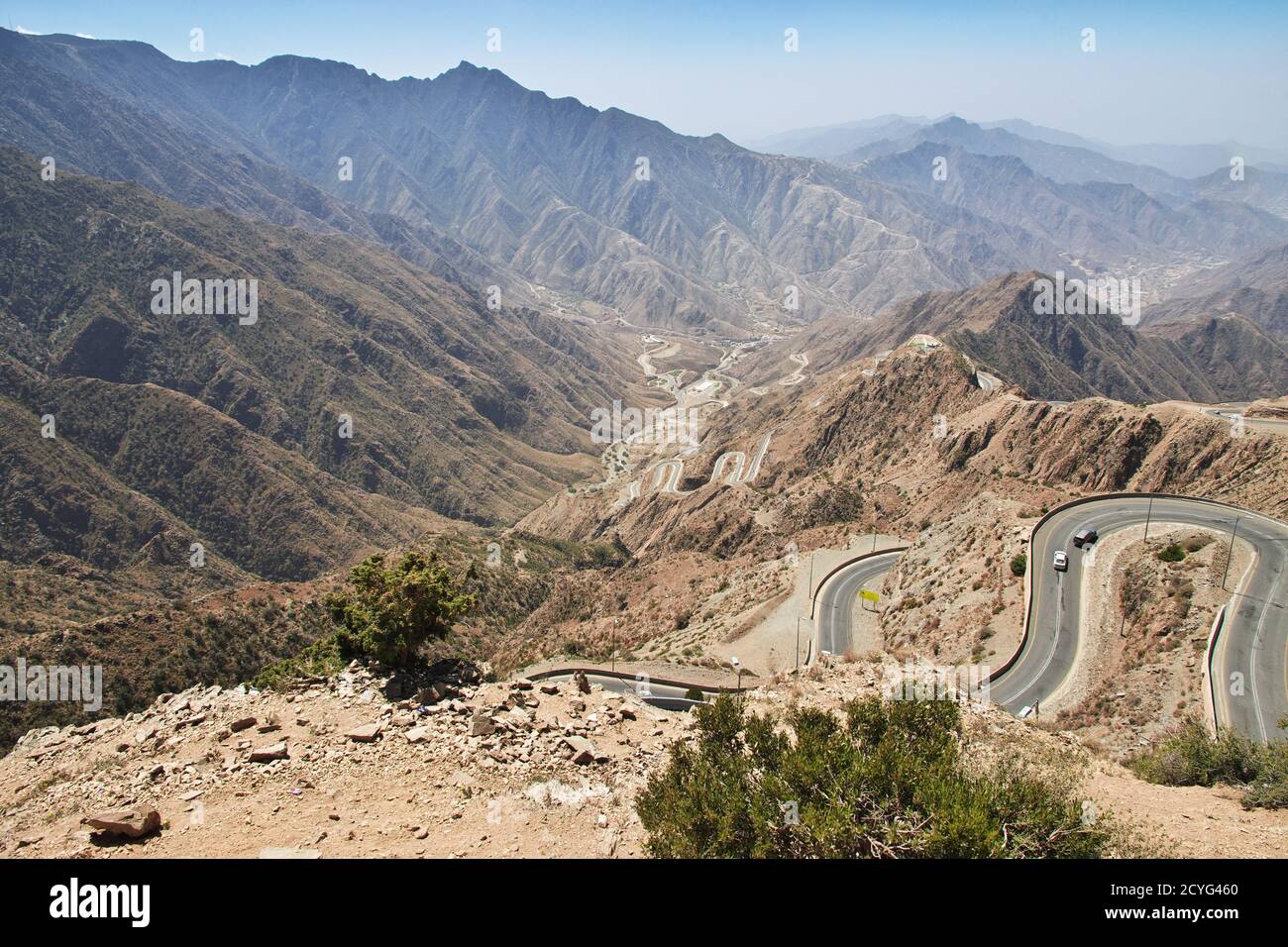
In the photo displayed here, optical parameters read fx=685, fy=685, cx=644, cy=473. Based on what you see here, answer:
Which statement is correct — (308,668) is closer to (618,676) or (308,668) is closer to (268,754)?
(268,754)

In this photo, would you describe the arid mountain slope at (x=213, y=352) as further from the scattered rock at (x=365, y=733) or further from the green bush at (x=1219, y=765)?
the green bush at (x=1219, y=765)

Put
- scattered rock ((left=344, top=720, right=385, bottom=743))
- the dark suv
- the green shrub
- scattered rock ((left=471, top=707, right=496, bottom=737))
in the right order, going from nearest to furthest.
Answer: scattered rock ((left=344, top=720, right=385, bottom=743)) < scattered rock ((left=471, top=707, right=496, bottom=737)) < the green shrub < the dark suv

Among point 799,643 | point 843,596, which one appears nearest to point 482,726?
point 799,643

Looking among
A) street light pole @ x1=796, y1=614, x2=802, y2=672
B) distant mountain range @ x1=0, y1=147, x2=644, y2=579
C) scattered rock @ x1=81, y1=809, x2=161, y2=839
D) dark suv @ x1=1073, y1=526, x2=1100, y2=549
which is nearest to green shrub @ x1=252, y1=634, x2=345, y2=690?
scattered rock @ x1=81, y1=809, x2=161, y2=839

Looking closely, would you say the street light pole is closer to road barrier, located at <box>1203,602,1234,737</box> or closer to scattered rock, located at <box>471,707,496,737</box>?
road barrier, located at <box>1203,602,1234,737</box>
